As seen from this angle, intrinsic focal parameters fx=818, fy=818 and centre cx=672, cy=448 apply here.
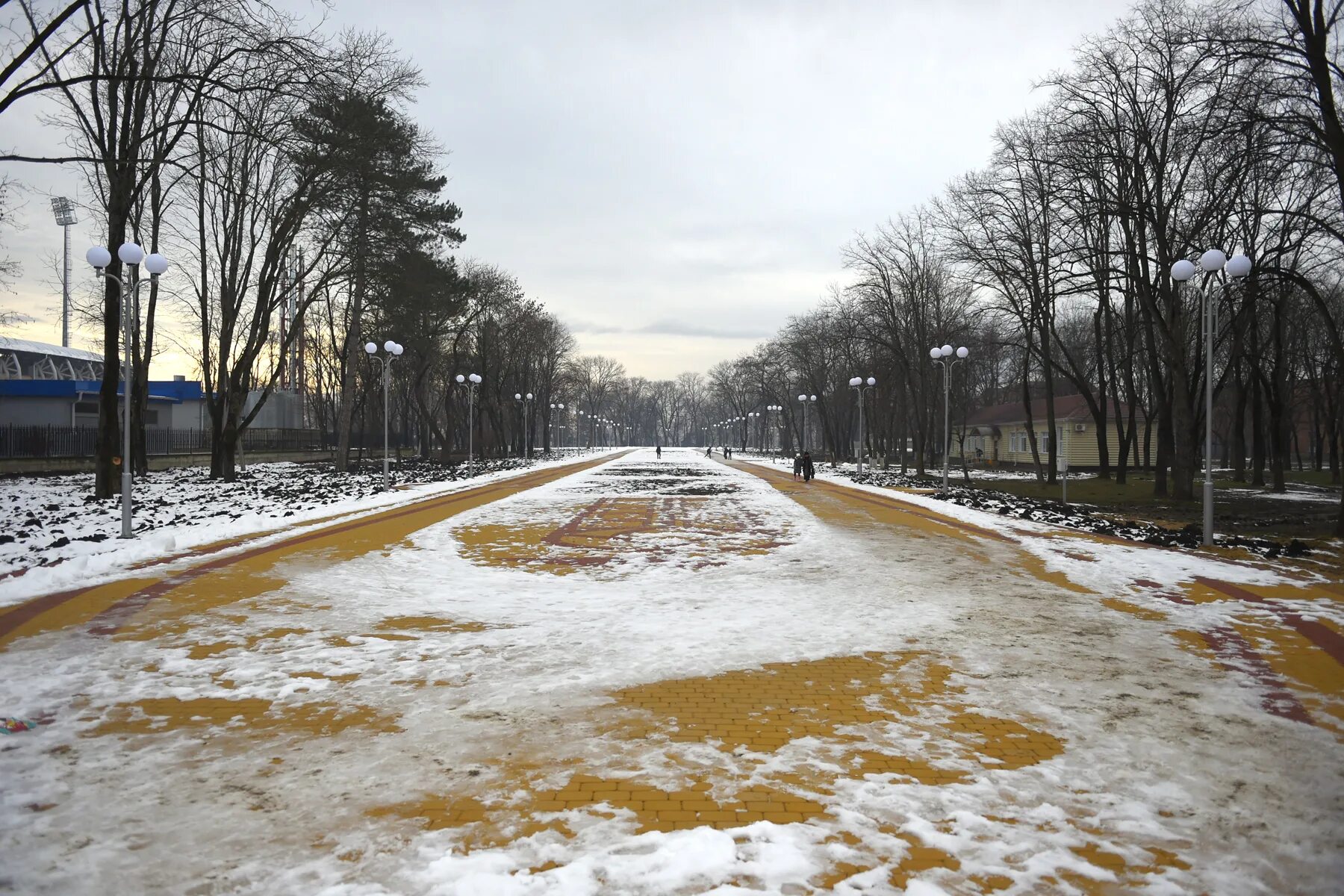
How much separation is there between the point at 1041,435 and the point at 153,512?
167ft

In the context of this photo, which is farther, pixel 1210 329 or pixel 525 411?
pixel 525 411

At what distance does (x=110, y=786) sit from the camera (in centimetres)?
394

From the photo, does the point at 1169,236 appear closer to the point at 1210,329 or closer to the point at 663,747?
the point at 1210,329

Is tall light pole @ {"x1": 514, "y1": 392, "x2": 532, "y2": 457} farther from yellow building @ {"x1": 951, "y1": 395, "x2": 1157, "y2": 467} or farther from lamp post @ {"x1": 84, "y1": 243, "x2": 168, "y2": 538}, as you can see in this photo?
lamp post @ {"x1": 84, "y1": 243, "x2": 168, "y2": 538}

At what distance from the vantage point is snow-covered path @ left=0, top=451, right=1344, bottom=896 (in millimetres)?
3285

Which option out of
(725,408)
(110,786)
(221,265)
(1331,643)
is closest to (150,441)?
(221,265)

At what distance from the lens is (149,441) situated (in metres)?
39.6

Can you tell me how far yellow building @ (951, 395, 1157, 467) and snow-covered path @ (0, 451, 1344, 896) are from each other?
4169 centimetres

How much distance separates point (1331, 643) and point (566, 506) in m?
16.3

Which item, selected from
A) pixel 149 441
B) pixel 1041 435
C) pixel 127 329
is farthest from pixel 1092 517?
pixel 149 441

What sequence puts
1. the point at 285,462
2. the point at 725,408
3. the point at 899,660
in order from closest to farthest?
the point at 899,660 → the point at 285,462 → the point at 725,408

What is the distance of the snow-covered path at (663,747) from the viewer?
3.29 meters

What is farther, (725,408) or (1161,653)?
(725,408)

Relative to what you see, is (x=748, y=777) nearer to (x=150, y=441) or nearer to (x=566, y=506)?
(x=566, y=506)
